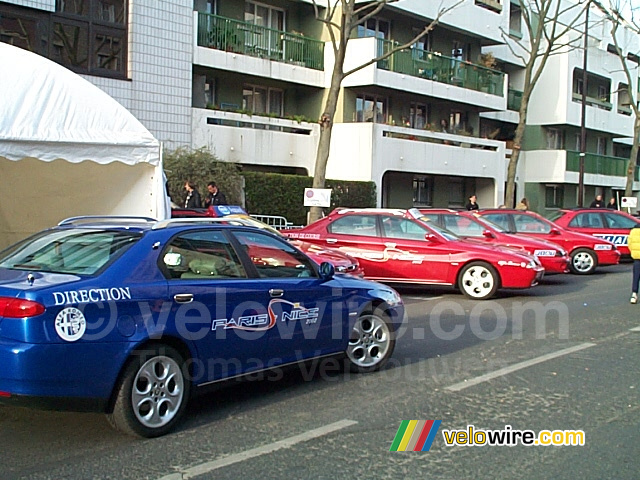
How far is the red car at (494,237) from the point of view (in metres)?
15.7

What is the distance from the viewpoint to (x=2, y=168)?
12.7 m

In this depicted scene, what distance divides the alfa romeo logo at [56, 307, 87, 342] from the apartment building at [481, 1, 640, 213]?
3376 centimetres

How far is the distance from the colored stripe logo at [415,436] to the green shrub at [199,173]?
15.2 m

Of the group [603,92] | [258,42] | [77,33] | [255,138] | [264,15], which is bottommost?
[255,138]

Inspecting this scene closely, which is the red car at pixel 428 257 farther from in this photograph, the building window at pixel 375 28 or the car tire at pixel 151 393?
the building window at pixel 375 28

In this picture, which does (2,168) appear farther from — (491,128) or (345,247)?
(491,128)

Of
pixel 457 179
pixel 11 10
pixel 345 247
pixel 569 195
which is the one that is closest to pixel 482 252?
pixel 345 247

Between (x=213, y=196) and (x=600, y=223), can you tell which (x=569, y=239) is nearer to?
(x=600, y=223)

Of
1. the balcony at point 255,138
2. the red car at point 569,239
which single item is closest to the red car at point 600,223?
the red car at point 569,239

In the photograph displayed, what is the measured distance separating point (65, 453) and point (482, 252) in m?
9.59

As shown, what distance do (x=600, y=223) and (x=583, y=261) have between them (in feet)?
7.51

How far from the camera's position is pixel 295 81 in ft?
86.0

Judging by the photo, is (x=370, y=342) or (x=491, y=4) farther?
(x=491, y=4)

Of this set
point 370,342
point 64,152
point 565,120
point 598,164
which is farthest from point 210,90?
point 598,164
